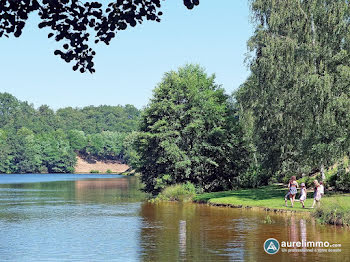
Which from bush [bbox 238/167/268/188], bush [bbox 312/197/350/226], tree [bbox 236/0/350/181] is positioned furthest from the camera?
bush [bbox 238/167/268/188]

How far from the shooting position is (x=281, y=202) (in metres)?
33.8

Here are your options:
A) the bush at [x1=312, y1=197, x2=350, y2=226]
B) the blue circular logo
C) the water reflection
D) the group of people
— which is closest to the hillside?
the group of people

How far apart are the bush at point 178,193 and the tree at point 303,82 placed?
6.95 metres

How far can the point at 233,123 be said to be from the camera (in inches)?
1848

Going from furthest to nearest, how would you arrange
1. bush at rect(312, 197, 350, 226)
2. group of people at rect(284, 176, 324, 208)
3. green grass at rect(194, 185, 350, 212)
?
1. green grass at rect(194, 185, 350, 212)
2. group of people at rect(284, 176, 324, 208)
3. bush at rect(312, 197, 350, 226)

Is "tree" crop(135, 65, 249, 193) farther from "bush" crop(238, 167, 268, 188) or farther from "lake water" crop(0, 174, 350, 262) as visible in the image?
"lake water" crop(0, 174, 350, 262)

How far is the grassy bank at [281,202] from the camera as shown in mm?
24859

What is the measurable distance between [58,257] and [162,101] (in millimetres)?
28835

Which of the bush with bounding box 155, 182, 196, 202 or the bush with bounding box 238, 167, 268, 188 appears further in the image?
the bush with bounding box 238, 167, 268, 188

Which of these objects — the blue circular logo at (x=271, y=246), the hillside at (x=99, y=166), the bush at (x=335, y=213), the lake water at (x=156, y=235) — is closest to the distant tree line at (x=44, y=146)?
the hillside at (x=99, y=166)

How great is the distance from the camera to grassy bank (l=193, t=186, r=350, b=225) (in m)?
24.9

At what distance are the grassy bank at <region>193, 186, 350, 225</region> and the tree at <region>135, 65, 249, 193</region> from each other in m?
4.49

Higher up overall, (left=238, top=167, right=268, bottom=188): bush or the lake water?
(left=238, top=167, right=268, bottom=188): bush

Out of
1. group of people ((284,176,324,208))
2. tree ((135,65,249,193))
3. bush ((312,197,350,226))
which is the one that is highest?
tree ((135,65,249,193))
